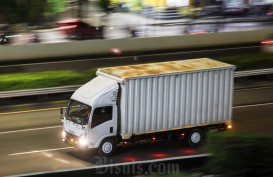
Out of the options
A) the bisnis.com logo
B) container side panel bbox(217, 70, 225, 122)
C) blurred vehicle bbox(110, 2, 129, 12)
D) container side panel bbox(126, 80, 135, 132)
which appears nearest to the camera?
the bisnis.com logo

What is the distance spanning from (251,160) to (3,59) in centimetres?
2326

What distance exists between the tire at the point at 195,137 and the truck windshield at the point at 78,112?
3.17 meters

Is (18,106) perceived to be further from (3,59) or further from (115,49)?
(115,49)

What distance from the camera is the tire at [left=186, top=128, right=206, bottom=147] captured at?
1970 cm

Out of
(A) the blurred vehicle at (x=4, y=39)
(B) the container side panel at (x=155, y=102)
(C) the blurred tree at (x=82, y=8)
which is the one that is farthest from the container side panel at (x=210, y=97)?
(C) the blurred tree at (x=82, y=8)

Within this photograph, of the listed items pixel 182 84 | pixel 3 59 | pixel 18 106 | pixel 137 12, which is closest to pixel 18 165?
pixel 182 84

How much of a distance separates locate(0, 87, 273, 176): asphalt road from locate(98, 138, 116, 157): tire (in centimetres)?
22

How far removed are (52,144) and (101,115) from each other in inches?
99.7

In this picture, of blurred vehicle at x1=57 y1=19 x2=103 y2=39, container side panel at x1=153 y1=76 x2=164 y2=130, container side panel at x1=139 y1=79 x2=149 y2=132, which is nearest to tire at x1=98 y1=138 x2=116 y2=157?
container side panel at x1=139 y1=79 x2=149 y2=132

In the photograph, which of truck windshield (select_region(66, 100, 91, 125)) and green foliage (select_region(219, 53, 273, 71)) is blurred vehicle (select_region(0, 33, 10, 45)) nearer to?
green foliage (select_region(219, 53, 273, 71))

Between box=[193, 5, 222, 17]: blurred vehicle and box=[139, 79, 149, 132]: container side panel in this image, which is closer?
box=[139, 79, 149, 132]: container side panel

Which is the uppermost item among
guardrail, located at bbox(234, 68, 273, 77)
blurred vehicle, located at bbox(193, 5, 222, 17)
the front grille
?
blurred vehicle, located at bbox(193, 5, 222, 17)

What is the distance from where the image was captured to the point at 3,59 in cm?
3328

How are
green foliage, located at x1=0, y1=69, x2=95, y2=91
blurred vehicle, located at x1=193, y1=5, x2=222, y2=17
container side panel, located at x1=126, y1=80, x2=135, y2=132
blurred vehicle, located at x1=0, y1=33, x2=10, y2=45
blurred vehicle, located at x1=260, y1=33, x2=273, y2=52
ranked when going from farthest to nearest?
1. blurred vehicle, located at x1=193, y1=5, x2=222, y2=17
2. blurred vehicle, located at x1=260, y1=33, x2=273, y2=52
3. blurred vehicle, located at x1=0, y1=33, x2=10, y2=45
4. green foliage, located at x1=0, y1=69, x2=95, y2=91
5. container side panel, located at x1=126, y1=80, x2=135, y2=132
